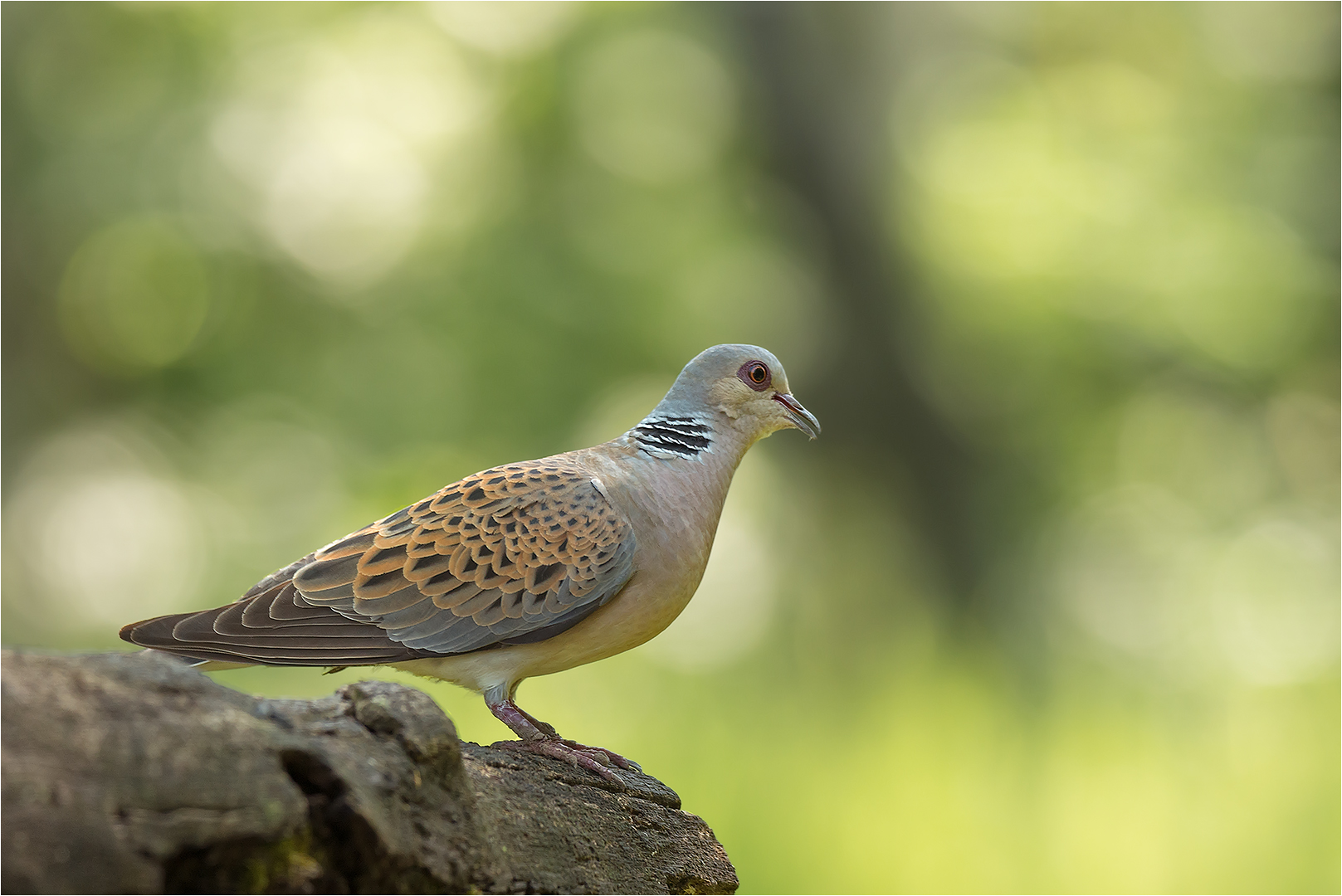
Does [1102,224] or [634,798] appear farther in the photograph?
[1102,224]

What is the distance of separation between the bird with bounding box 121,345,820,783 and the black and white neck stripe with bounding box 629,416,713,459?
9cm

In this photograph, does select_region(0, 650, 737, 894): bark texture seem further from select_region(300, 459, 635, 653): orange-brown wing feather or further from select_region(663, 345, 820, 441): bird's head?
select_region(663, 345, 820, 441): bird's head

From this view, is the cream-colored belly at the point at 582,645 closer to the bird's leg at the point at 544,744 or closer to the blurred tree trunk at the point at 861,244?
the bird's leg at the point at 544,744

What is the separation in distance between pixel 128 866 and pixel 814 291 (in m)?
8.57

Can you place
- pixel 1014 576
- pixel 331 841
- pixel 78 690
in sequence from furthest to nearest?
pixel 1014 576
pixel 331 841
pixel 78 690

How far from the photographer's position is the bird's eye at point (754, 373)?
11.7ft

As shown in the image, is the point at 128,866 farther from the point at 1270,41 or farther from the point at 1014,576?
the point at 1270,41

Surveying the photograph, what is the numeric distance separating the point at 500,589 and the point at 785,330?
6652 millimetres

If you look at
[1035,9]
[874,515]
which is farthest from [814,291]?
[1035,9]

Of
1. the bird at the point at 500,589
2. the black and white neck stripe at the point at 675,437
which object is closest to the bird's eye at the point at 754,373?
the black and white neck stripe at the point at 675,437

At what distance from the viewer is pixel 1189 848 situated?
271 inches

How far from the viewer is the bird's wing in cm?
282

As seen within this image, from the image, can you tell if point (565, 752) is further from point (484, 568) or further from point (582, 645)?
point (484, 568)

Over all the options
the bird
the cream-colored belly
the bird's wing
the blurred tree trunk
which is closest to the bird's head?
the bird
